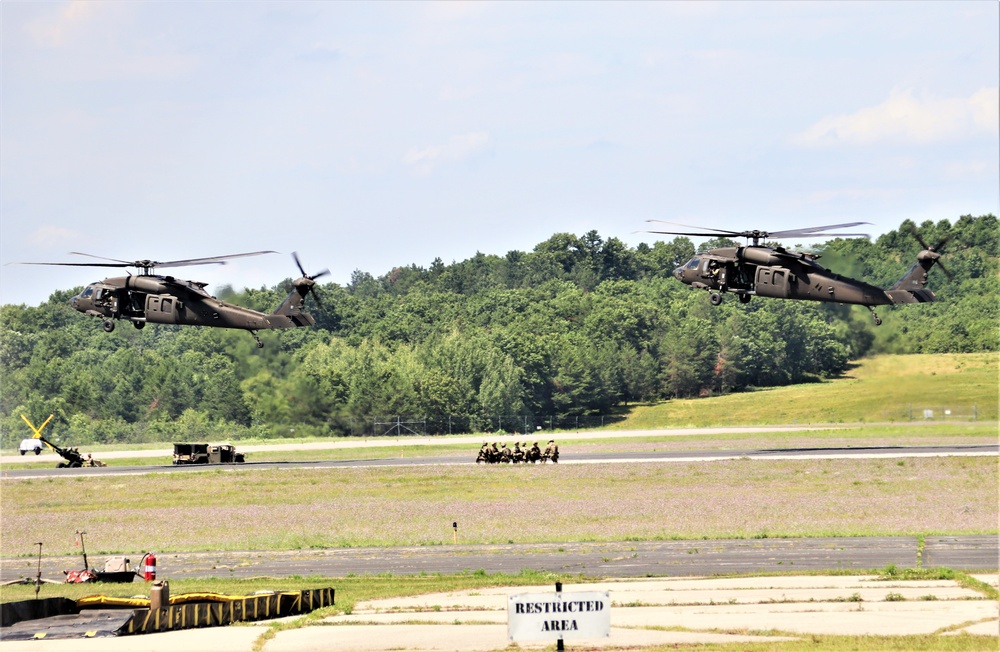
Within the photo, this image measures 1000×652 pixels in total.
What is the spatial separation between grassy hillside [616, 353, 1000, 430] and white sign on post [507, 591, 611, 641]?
3192 inches

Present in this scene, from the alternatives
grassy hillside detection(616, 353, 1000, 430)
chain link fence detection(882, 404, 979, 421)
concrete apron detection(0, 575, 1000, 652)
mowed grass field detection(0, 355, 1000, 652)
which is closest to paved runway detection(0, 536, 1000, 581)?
mowed grass field detection(0, 355, 1000, 652)

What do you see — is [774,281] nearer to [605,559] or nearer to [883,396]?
[605,559]

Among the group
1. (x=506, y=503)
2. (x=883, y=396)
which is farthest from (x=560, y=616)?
(x=883, y=396)

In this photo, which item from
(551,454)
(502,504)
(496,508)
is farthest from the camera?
(551,454)

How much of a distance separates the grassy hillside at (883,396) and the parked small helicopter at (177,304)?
51.3m

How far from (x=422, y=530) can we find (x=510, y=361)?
78444 mm

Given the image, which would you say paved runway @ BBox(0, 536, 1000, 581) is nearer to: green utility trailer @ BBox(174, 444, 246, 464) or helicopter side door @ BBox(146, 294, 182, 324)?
helicopter side door @ BBox(146, 294, 182, 324)

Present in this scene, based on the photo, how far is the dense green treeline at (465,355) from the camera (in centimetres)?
9688

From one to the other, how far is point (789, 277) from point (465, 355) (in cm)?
6321

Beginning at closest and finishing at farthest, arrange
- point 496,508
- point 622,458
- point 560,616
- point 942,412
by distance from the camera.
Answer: point 560,616 < point 496,508 < point 622,458 < point 942,412

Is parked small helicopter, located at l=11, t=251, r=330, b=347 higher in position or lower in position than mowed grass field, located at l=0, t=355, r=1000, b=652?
higher

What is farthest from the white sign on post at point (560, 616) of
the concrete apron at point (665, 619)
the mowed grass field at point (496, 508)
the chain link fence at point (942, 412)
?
the chain link fence at point (942, 412)

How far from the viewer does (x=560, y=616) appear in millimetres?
19297

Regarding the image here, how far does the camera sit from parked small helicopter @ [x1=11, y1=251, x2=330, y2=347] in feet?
221
